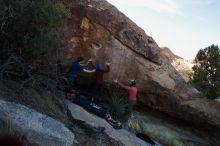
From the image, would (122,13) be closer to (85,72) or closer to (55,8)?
(85,72)

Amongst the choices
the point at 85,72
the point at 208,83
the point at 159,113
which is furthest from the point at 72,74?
the point at 208,83

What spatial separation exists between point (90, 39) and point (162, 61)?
3.57 m

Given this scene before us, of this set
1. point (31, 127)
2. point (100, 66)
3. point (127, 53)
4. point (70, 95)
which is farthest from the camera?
point (127, 53)

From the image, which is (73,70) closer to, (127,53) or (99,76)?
(99,76)

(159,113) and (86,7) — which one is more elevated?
(86,7)

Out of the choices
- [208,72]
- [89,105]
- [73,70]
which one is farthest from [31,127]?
[208,72]

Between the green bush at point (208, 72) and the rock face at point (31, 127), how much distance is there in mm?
10964

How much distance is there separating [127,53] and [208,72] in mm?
4967

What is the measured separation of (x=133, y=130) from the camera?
1524 cm

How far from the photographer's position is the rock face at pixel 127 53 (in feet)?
51.7

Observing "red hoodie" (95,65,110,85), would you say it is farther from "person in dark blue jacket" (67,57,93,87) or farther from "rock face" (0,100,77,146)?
"rock face" (0,100,77,146)

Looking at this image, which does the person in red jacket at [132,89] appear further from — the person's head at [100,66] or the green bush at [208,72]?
the green bush at [208,72]

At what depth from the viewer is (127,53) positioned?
16.5 meters

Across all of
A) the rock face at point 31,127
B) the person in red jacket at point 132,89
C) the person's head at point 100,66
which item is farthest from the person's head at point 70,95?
the rock face at point 31,127
